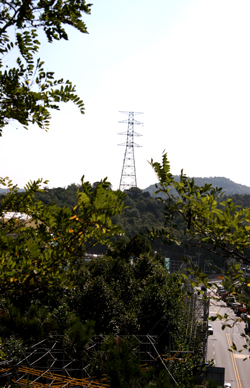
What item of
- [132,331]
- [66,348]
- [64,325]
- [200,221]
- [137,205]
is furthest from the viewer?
[137,205]

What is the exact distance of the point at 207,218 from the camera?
2.45 metres

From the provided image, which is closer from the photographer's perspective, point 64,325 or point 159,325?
point 64,325

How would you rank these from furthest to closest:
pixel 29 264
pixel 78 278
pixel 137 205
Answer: pixel 137 205
pixel 78 278
pixel 29 264

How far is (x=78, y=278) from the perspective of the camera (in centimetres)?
1079

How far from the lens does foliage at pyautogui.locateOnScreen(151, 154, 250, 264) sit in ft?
7.55

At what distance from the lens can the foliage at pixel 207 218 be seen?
2303mm

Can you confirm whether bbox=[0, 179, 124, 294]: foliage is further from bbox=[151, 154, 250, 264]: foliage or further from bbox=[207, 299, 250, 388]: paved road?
bbox=[207, 299, 250, 388]: paved road

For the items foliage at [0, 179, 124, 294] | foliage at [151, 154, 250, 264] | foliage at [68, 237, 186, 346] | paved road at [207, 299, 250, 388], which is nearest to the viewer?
foliage at [0, 179, 124, 294]

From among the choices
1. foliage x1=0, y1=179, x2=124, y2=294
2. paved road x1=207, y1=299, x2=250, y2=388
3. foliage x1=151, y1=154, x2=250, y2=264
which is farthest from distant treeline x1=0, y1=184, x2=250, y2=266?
foliage x1=0, y1=179, x2=124, y2=294

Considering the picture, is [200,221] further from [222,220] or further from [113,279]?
[113,279]

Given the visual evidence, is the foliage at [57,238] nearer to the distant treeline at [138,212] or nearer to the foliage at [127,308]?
the foliage at [127,308]

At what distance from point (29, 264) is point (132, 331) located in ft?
26.9

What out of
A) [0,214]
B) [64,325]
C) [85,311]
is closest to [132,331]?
[85,311]

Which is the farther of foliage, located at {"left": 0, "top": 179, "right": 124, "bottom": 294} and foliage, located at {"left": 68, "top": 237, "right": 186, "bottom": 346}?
foliage, located at {"left": 68, "top": 237, "right": 186, "bottom": 346}
